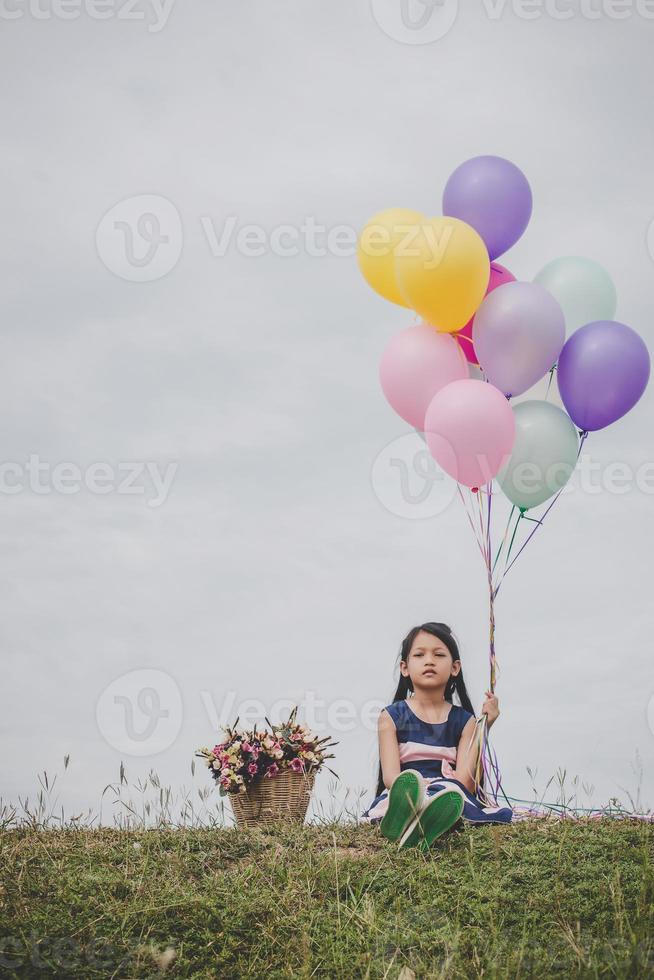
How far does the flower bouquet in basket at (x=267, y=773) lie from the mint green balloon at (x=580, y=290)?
3.03 metres

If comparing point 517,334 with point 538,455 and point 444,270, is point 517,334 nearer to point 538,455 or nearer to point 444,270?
point 444,270

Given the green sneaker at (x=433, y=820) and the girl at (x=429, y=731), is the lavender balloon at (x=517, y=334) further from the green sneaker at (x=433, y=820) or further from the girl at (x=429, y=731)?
the green sneaker at (x=433, y=820)

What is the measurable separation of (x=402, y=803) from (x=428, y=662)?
1142mm

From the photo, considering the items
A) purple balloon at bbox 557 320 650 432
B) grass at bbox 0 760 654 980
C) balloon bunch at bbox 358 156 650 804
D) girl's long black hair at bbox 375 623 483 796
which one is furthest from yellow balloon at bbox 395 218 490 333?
grass at bbox 0 760 654 980

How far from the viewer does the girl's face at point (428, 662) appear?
18.4 ft

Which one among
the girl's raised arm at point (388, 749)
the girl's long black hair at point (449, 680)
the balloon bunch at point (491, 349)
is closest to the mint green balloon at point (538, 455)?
the balloon bunch at point (491, 349)

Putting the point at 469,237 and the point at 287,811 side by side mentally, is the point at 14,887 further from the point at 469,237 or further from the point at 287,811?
the point at 469,237

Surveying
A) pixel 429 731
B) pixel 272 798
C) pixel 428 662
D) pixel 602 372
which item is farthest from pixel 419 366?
pixel 272 798

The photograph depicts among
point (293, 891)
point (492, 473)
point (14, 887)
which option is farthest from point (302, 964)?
point (492, 473)

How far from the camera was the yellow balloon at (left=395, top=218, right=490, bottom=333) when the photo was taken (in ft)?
17.3

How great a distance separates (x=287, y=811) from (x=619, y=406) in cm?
302

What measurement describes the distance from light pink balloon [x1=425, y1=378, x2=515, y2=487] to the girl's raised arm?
4.78ft

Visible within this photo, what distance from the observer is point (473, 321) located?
572 centimetres

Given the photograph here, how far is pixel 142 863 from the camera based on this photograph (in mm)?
4414
